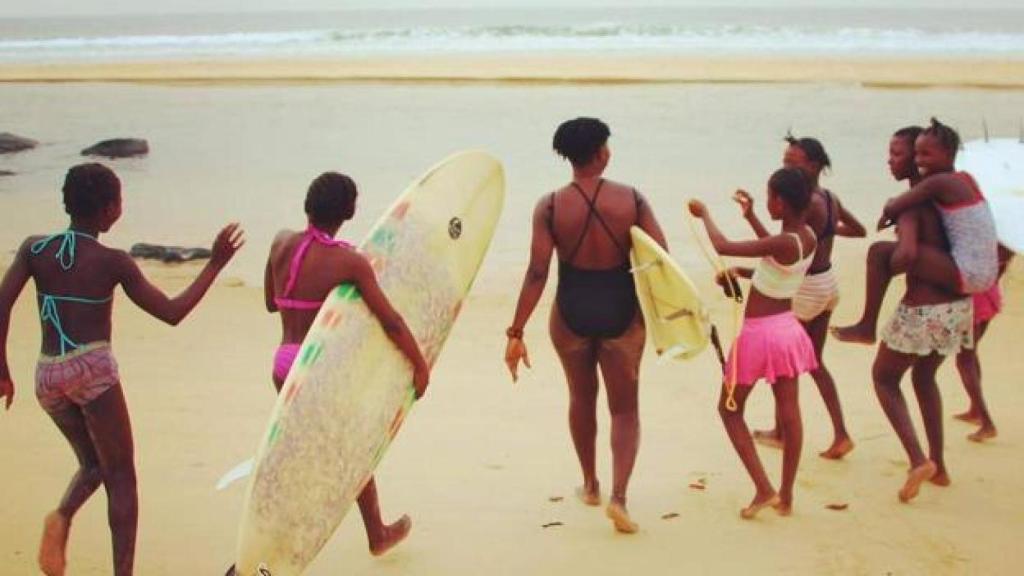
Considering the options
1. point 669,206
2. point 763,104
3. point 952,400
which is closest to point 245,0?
point 763,104

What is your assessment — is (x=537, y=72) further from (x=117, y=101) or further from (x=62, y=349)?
(x=62, y=349)

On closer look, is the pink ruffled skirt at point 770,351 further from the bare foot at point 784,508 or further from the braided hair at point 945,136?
the braided hair at point 945,136

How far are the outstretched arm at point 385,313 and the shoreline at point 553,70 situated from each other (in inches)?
951

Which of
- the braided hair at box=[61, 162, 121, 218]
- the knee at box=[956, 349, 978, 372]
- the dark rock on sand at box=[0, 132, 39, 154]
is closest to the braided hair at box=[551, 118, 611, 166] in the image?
the braided hair at box=[61, 162, 121, 218]

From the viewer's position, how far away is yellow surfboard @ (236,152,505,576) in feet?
13.5

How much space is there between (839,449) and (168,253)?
7022mm

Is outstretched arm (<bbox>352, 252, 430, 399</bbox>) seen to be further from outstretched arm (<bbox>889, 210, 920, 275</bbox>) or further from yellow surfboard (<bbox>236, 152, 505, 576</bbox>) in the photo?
outstretched arm (<bbox>889, 210, 920, 275</bbox>)

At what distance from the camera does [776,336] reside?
17.0 feet

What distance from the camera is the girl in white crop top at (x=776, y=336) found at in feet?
16.8

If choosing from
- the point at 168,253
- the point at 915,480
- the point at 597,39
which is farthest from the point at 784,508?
the point at 597,39

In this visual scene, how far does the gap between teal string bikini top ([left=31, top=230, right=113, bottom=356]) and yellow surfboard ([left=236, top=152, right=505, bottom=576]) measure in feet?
2.53

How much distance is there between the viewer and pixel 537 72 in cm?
3238

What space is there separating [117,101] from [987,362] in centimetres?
2244

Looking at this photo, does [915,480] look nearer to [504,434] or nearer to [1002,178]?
[1002,178]
